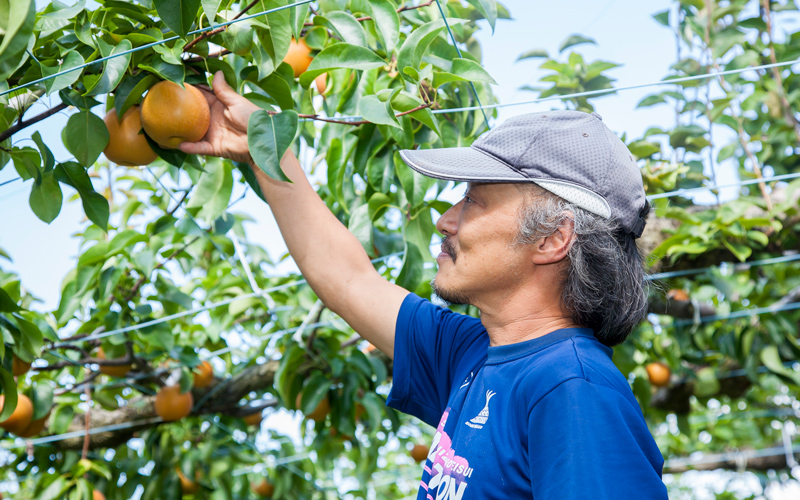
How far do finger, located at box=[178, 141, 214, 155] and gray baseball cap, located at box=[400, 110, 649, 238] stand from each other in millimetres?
341

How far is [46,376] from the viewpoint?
1.87 m

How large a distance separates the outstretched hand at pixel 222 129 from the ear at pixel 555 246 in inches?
17.5

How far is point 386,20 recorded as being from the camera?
1.09 m

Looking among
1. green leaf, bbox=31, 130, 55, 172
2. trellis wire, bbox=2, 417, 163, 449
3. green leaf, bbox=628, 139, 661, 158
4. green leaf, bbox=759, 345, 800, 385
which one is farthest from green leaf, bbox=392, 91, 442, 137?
green leaf, bbox=759, 345, 800, 385

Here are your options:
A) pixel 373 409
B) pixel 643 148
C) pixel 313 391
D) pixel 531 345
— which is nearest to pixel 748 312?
pixel 643 148

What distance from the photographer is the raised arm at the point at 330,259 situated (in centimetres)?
107

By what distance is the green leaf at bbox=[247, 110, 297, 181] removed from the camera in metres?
0.92

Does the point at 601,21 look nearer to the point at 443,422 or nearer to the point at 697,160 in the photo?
the point at 697,160

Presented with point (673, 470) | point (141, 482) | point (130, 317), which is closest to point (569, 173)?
point (130, 317)

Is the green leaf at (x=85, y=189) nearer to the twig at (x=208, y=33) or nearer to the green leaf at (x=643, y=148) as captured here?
the twig at (x=208, y=33)

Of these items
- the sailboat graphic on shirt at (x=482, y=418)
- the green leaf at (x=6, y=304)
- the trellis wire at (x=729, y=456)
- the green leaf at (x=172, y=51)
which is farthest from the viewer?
the trellis wire at (x=729, y=456)

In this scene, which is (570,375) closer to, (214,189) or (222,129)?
(222,129)

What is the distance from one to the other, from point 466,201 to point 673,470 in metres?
3.33

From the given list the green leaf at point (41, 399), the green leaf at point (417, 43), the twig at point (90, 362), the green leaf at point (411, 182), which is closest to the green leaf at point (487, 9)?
the green leaf at point (417, 43)
